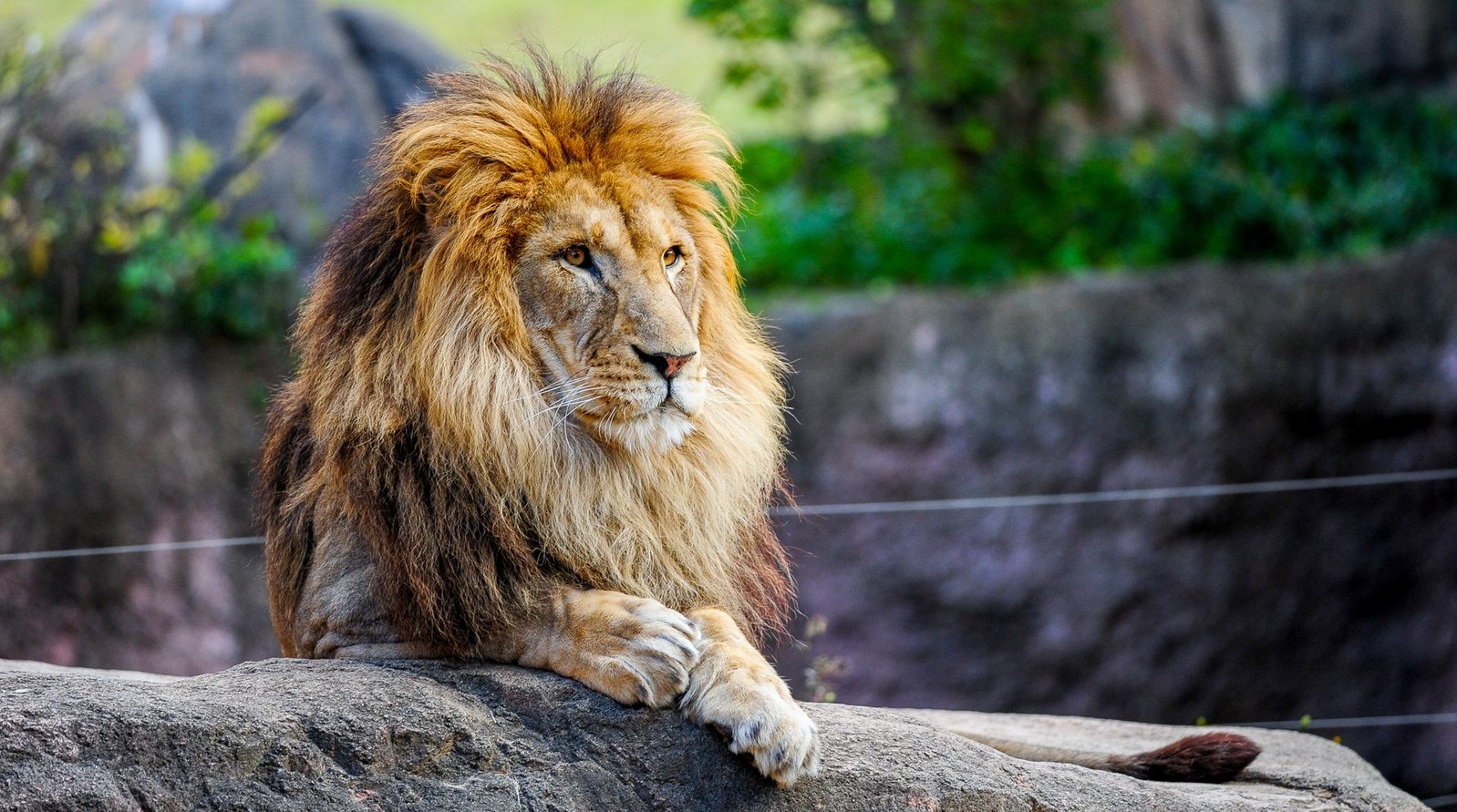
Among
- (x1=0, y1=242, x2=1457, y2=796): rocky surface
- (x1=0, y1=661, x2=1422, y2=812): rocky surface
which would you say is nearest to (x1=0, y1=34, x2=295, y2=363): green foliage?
(x1=0, y1=242, x2=1457, y2=796): rocky surface

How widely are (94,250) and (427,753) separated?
A: 16.3 feet

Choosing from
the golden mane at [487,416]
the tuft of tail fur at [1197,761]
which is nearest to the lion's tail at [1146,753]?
the tuft of tail fur at [1197,761]

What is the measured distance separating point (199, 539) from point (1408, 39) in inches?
253

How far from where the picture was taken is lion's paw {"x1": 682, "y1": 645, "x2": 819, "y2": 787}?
225cm

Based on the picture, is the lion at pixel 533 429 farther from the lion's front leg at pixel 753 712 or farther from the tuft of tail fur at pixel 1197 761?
the tuft of tail fur at pixel 1197 761

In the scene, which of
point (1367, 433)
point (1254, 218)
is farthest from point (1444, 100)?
point (1367, 433)

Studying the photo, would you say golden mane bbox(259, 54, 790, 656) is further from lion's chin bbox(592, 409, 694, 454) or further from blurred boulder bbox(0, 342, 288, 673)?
blurred boulder bbox(0, 342, 288, 673)

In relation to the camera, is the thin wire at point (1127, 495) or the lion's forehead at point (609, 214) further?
the thin wire at point (1127, 495)

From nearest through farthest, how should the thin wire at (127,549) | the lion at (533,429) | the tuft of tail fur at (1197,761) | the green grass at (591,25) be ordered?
the lion at (533,429) < the tuft of tail fur at (1197,761) < the thin wire at (127,549) < the green grass at (591,25)

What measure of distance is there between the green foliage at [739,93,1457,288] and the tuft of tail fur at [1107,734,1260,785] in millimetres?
4341

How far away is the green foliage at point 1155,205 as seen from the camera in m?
6.90

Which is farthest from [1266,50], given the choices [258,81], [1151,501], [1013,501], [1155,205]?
[258,81]

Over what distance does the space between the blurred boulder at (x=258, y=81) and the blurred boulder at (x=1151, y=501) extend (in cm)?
276

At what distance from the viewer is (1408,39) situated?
7613 mm
